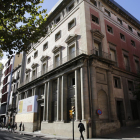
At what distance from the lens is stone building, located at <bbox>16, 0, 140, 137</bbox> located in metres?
16.7

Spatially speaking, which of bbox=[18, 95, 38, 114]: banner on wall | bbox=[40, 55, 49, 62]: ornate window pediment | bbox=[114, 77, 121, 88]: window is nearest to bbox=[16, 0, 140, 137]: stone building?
bbox=[114, 77, 121, 88]: window

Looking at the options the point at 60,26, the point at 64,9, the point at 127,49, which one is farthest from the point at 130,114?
the point at 64,9

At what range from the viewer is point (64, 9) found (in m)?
25.4

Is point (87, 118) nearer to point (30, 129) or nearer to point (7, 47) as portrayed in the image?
point (7, 47)

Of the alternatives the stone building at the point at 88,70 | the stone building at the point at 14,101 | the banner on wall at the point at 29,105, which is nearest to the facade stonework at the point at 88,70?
the stone building at the point at 88,70

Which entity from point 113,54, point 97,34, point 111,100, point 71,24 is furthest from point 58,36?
point 111,100

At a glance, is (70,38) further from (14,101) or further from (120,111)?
(14,101)

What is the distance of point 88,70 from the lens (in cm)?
1716

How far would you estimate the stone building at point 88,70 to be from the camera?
1672 centimetres

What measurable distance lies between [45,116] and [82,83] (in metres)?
9.41

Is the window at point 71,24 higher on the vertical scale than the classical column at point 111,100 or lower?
higher

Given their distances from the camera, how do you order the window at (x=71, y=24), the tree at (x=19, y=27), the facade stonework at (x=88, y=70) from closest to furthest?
the tree at (x=19, y=27) → the facade stonework at (x=88, y=70) → the window at (x=71, y=24)

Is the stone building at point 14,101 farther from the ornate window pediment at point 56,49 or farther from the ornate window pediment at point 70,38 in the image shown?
the ornate window pediment at point 70,38

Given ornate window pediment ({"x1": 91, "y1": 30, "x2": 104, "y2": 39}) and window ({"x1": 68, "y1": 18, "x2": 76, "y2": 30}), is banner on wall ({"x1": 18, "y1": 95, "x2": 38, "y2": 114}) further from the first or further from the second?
→ ornate window pediment ({"x1": 91, "y1": 30, "x2": 104, "y2": 39})
